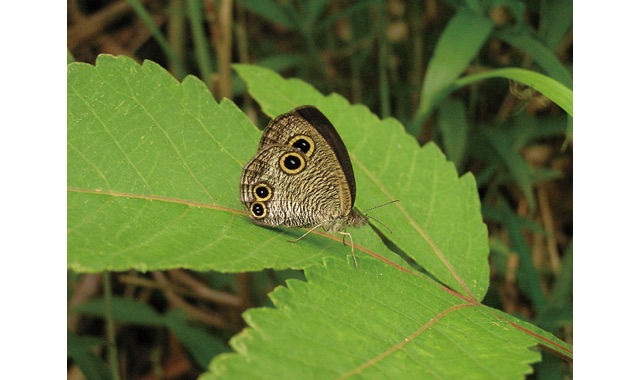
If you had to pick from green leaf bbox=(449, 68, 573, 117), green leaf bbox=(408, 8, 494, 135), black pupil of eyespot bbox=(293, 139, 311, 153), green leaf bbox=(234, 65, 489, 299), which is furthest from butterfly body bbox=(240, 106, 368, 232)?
green leaf bbox=(408, 8, 494, 135)

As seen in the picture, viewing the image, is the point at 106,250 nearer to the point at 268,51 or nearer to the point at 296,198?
the point at 296,198

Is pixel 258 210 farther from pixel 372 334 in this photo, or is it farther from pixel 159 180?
pixel 372 334

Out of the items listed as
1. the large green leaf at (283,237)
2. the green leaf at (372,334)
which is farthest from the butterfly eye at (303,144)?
the green leaf at (372,334)

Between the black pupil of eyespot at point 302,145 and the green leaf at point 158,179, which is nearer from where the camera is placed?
the green leaf at point 158,179

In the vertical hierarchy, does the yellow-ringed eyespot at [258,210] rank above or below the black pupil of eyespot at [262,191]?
below

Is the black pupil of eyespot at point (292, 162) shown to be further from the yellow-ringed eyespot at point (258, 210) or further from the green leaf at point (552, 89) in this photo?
the green leaf at point (552, 89)

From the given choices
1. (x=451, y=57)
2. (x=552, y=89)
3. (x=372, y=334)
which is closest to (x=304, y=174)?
(x=372, y=334)
